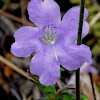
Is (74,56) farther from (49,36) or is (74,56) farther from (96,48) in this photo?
(96,48)

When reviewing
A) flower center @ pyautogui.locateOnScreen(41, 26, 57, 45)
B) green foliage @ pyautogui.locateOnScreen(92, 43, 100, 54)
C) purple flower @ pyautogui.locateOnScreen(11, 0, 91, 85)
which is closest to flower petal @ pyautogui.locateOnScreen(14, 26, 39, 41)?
purple flower @ pyautogui.locateOnScreen(11, 0, 91, 85)

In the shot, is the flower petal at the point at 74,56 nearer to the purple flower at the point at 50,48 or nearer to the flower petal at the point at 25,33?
the purple flower at the point at 50,48

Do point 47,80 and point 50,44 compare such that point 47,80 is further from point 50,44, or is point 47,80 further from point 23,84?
point 23,84

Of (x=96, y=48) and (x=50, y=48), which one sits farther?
(x=96, y=48)

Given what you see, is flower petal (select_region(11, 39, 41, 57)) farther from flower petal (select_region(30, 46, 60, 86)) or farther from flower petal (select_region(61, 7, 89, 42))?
flower petal (select_region(61, 7, 89, 42))

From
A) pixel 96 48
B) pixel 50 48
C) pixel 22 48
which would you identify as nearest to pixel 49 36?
pixel 50 48

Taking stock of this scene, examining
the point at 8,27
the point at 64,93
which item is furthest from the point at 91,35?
the point at 64,93
